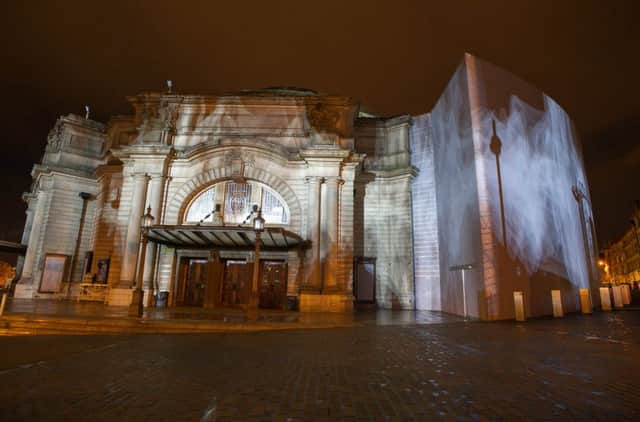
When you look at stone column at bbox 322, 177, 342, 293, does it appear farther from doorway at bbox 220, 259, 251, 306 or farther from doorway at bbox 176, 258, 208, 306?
doorway at bbox 176, 258, 208, 306

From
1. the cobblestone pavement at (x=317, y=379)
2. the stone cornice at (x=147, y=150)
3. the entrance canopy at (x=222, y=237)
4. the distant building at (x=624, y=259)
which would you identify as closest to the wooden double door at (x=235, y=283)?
the entrance canopy at (x=222, y=237)

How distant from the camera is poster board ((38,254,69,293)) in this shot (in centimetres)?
2442

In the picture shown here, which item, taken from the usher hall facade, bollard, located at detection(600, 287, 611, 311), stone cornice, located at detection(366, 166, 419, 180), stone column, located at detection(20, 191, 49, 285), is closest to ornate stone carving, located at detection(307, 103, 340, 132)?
the usher hall facade

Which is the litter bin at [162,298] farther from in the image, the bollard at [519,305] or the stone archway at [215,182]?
the bollard at [519,305]

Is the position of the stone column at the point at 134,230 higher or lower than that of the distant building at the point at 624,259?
lower

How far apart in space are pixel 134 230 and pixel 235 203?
585cm

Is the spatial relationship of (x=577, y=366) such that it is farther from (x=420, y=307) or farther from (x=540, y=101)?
(x=540, y=101)

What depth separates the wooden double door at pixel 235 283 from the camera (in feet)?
70.0

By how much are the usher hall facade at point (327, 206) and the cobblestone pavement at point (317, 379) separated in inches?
335

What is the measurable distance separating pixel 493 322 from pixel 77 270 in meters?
26.6

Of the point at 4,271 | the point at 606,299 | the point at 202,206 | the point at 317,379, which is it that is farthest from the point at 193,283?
the point at 4,271

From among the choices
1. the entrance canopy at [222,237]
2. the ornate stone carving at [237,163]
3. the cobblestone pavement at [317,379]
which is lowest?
the cobblestone pavement at [317,379]

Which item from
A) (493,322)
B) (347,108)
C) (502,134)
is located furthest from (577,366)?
(347,108)

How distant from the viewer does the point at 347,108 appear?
911 inches
